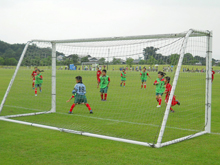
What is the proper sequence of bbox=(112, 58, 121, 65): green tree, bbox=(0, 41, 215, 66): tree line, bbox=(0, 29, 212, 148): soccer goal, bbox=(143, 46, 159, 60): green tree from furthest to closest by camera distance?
1. bbox=(112, 58, 121, 65): green tree
2. bbox=(143, 46, 159, 60): green tree
3. bbox=(0, 41, 215, 66): tree line
4. bbox=(0, 29, 212, 148): soccer goal

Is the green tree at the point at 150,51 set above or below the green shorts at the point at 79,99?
above

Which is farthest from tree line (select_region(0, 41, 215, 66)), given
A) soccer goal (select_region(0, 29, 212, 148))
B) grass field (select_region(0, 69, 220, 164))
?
grass field (select_region(0, 69, 220, 164))

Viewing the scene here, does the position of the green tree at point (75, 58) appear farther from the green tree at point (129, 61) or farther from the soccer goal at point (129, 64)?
the green tree at point (129, 61)

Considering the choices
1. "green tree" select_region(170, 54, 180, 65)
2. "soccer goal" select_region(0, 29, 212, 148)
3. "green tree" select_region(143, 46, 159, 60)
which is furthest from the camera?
"green tree" select_region(143, 46, 159, 60)

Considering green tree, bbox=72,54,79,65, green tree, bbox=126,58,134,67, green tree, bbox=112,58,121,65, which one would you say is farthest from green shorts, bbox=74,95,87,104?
green tree, bbox=126,58,134,67

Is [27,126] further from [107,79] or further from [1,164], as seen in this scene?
[107,79]

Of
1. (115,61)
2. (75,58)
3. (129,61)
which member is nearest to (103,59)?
(115,61)

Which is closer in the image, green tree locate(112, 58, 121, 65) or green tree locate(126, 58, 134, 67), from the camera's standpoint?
green tree locate(126, 58, 134, 67)

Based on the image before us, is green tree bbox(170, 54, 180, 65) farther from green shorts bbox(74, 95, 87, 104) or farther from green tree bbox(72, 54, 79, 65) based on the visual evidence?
green tree bbox(72, 54, 79, 65)

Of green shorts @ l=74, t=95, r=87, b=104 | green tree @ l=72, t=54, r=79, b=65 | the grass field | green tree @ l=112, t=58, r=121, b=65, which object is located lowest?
the grass field

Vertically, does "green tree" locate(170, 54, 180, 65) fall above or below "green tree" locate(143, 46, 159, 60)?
below

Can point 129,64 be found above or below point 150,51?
below

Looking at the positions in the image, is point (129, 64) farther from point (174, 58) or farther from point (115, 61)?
point (174, 58)

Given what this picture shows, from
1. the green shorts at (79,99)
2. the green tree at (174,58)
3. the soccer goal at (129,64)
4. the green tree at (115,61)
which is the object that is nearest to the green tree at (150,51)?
the soccer goal at (129,64)
